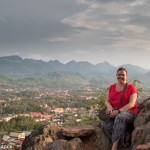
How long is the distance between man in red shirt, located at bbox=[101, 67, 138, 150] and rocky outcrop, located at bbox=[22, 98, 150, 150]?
24cm

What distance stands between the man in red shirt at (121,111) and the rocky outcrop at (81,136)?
9.3 inches

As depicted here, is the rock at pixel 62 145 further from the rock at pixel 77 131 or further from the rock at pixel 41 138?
the rock at pixel 77 131

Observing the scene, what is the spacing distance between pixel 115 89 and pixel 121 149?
4.79ft

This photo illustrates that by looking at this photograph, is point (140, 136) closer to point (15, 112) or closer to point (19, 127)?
point (19, 127)

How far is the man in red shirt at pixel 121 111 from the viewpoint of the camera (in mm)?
3744

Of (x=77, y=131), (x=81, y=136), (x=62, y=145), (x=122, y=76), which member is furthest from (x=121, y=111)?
(x=62, y=145)

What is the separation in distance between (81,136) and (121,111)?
1387 mm

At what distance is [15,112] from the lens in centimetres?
5753

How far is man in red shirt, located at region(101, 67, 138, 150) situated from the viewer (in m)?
3.74

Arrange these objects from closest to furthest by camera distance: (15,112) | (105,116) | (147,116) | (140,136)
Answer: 1. (140,136)
2. (147,116)
3. (105,116)
4. (15,112)

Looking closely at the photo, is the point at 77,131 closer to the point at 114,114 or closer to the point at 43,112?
the point at 114,114

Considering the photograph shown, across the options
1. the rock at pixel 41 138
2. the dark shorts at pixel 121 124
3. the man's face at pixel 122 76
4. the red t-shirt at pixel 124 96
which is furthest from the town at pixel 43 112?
the man's face at pixel 122 76

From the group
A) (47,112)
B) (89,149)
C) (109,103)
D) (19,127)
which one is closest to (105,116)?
(109,103)

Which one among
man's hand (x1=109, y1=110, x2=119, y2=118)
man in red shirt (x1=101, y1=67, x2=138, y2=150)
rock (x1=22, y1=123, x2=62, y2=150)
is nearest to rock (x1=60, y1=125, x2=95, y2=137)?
rock (x1=22, y1=123, x2=62, y2=150)
